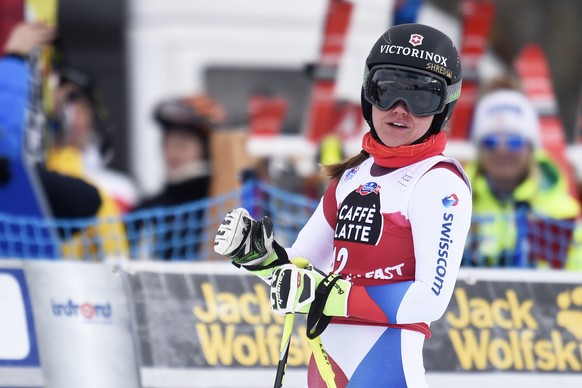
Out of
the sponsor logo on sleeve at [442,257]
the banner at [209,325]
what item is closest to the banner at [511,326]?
the banner at [209,325]

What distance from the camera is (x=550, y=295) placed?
18.6ft

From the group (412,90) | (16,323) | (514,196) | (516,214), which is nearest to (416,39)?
(412,90)

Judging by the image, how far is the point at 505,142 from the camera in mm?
7035

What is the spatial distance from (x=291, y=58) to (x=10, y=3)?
3.66m

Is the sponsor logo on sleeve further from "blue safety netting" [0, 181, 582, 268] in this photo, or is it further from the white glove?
"blue safety netting" [0, 181, 582, 268]

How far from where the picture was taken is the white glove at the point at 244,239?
404 centimetres

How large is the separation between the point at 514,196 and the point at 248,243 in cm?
319

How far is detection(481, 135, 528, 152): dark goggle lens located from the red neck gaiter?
2949mm

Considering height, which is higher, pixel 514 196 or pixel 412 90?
pixel 412 90

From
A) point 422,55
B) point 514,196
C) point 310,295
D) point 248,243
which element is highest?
point 422,55

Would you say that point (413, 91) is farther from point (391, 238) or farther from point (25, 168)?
point (25, 168)

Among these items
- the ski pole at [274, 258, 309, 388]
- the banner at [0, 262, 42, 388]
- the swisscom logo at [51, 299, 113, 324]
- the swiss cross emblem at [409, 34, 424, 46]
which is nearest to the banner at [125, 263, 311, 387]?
the swisscom logo at [51, 299, 113, 324]

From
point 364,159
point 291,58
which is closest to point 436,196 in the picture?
point 364,159

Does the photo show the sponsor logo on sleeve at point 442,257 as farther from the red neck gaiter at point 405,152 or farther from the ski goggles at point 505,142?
the ski goggles at point 505,142
